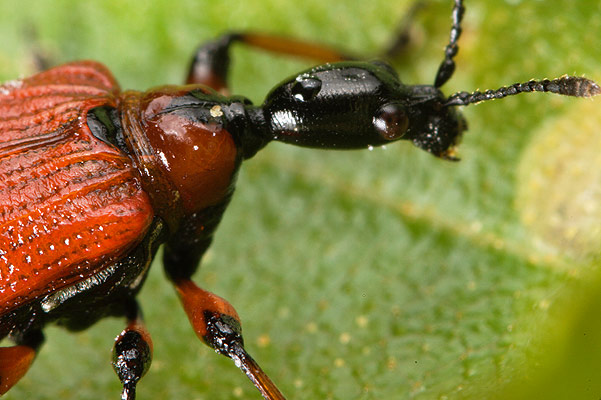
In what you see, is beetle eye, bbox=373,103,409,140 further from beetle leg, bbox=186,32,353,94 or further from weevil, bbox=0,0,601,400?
beetle leg, bbox=186,32,353,94

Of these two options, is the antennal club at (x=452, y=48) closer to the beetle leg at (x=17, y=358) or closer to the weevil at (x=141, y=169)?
the weevil at (x=141, y=169)

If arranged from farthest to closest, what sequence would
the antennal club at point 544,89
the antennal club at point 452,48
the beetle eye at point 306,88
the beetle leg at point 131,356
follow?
the antennal club at point 452,48 → the beetle eye at point 306,88 → the beetle leg at point 131,356 → the antennal club at point 544,89

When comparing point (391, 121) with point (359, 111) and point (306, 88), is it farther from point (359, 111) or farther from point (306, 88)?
point (306, 88)

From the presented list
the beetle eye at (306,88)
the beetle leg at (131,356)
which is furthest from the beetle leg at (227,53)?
the beetle leg at (131,356)

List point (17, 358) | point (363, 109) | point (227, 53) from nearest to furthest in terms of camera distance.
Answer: point (363, 109) < point (17, 358) < point (227, 53)

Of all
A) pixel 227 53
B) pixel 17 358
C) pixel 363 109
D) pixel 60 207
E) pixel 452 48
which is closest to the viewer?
pixel 60 207

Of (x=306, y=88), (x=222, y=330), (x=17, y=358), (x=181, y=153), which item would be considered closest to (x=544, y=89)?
(x=306, y=88)

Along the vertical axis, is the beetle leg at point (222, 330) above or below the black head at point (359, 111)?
below

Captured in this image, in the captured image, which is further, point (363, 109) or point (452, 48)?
point (452, 48)
